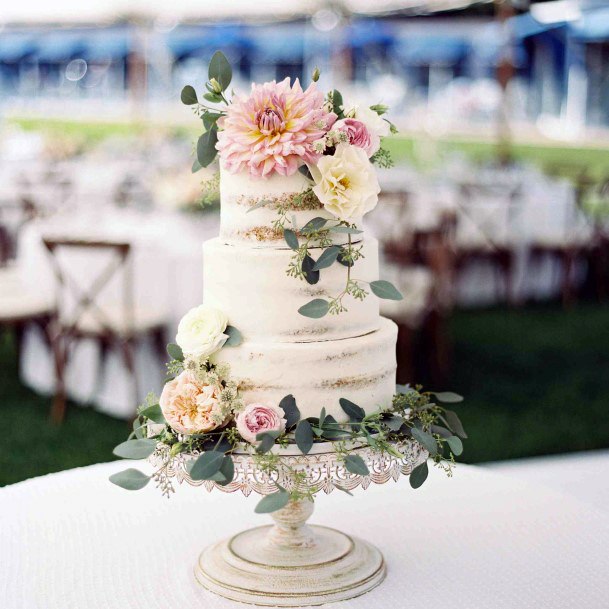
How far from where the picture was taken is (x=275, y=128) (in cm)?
170

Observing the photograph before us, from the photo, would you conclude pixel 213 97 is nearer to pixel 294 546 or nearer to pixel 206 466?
pixel 206 466

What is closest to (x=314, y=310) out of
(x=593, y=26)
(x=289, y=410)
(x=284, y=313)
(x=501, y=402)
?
(x=284, y=313)

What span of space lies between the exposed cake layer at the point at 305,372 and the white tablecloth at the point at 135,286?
342cm

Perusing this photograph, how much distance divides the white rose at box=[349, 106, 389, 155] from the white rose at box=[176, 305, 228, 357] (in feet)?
1.35

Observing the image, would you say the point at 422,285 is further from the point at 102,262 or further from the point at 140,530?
the point at 140,530

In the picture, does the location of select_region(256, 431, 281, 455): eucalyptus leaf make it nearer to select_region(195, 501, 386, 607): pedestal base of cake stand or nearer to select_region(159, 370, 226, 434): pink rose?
select_region(159, 370, 226, 434): pink rose

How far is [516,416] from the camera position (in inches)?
223

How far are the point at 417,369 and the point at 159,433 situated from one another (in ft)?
15.9

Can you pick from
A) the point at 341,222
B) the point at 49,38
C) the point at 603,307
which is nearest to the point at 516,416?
the point at 603,307

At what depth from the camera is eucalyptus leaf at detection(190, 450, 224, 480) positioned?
1619 mm

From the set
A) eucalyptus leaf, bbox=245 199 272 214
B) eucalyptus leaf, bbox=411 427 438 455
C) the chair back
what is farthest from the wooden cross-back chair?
eucalyptus leaf, bbox=411 427 438 455

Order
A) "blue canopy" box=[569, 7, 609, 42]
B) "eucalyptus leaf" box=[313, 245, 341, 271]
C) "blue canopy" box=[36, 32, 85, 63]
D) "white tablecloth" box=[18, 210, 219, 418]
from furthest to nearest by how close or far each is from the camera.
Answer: "blue canopy" box=[36, 32, 85, 63] → "blue canopy" box=[569, 7, 609, 42] → "white tablecloth" box=[18, 210, 219, 418] → "eucalyptus leaf" box=[313, 245, 341, 271]

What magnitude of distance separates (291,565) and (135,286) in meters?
3.72

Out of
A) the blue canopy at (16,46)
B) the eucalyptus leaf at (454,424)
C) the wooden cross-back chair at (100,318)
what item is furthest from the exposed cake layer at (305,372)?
the blue canopy at (16,46)
